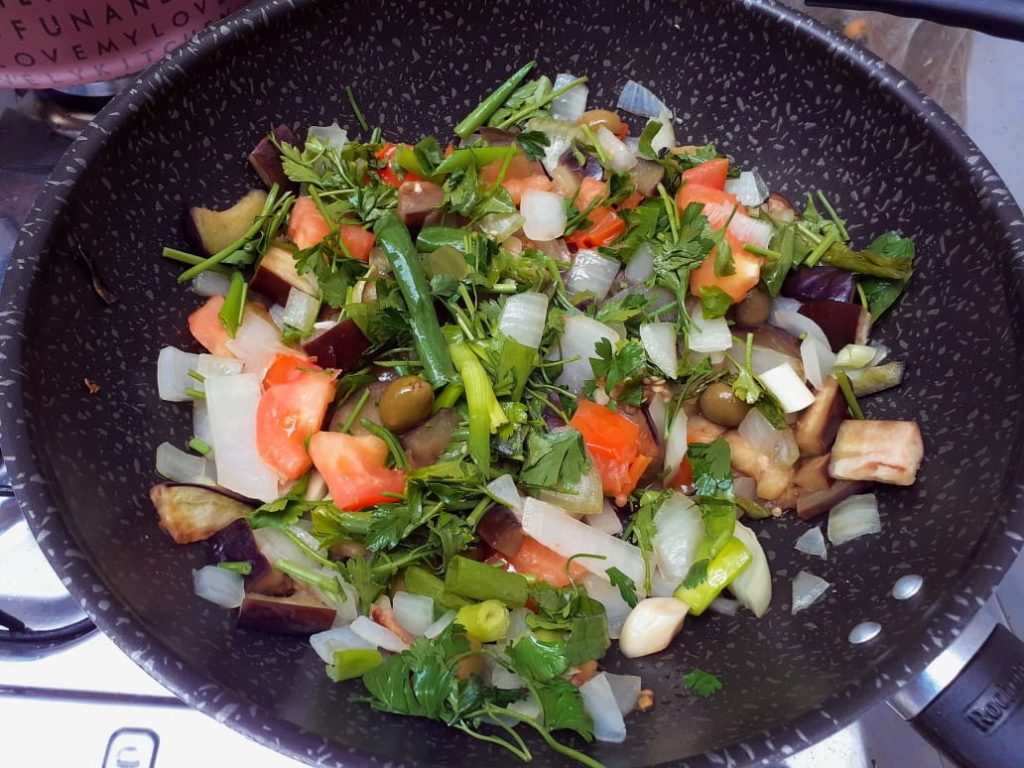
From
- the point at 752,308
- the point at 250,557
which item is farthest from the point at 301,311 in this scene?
the point at 752,308

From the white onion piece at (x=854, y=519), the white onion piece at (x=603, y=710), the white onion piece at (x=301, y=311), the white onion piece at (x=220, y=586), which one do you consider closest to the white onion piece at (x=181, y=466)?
the white onion piece at (x=220, y=586)

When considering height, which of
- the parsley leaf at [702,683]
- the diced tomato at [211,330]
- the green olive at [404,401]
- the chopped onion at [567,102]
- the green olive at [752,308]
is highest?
the chopped onion at [567,102]

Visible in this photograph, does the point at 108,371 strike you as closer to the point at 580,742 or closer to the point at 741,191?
the point at 580,742

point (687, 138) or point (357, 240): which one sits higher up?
point (687, 138)

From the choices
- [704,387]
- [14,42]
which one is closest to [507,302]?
[704,387]

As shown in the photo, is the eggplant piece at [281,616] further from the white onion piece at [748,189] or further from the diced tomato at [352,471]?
the white onion piece at [748,189]

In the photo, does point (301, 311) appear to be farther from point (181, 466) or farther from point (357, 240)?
point (181, 466)
